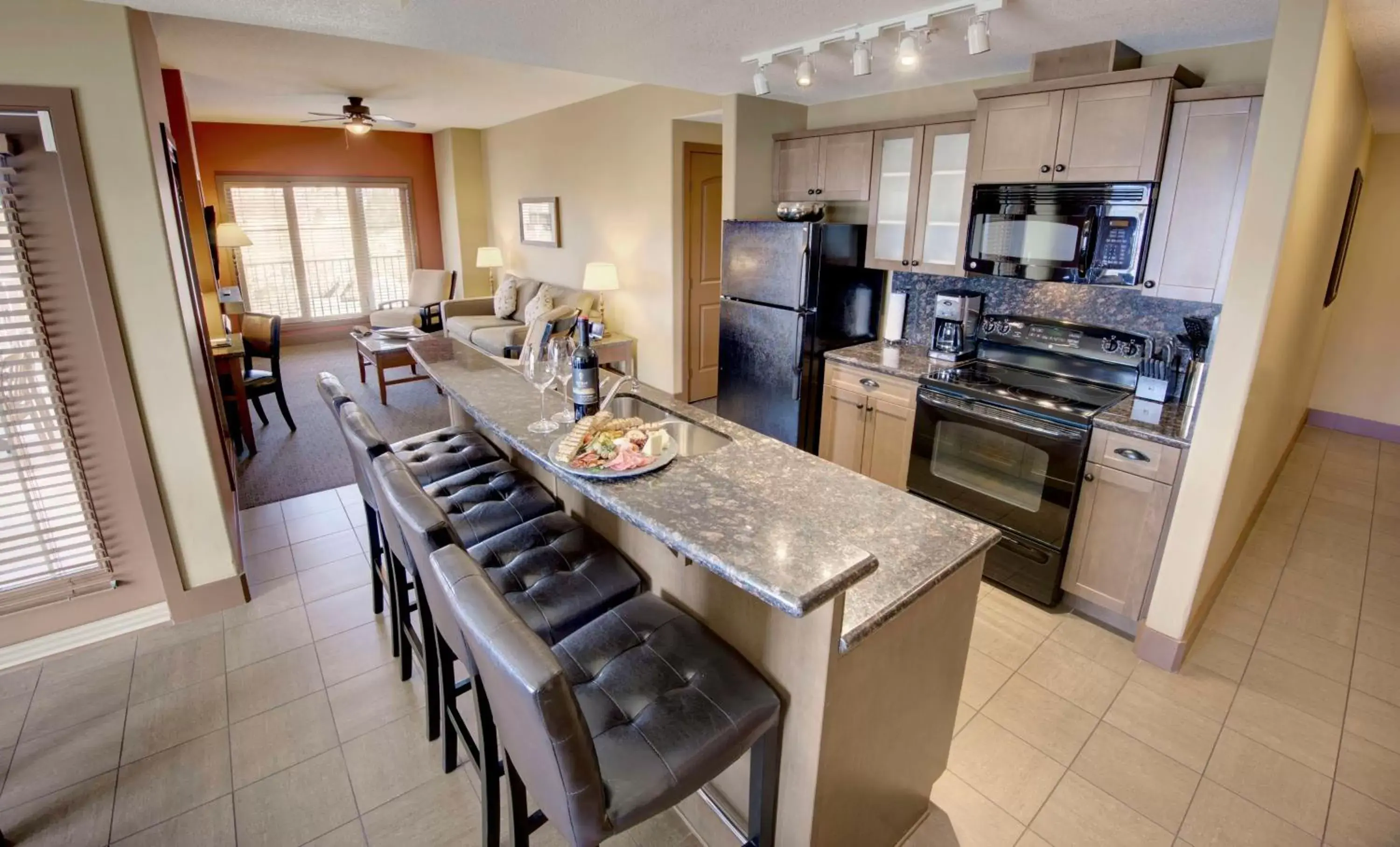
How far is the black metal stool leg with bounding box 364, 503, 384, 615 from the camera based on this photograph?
8.05 feet

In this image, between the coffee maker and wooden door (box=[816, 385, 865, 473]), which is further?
wooden door (box=[816, 385, 865, 473])

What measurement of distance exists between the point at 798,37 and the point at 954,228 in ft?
3.92

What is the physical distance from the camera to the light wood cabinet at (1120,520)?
2.40 metres

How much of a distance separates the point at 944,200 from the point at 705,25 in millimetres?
1471

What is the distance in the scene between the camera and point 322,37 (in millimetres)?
3797

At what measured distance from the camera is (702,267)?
212 inches

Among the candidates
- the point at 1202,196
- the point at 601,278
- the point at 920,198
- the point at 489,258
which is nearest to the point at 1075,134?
the point at 1202,196

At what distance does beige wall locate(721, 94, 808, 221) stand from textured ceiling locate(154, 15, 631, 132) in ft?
4.29

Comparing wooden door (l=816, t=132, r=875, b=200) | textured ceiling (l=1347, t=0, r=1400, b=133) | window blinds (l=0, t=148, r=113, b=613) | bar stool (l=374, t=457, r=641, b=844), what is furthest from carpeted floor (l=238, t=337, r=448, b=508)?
textured ceiling (l=1347, t=0, r=1400, b=133)

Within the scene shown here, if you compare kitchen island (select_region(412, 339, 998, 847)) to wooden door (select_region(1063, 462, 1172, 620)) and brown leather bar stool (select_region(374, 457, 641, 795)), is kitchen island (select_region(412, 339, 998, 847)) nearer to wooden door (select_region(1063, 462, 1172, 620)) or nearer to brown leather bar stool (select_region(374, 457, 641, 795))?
brown leather bar stool (select_region(374, 457, 641, 795))

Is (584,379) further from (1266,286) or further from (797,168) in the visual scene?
(797,168)

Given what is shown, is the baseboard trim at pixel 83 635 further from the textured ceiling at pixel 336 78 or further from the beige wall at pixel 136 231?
the textured ceiling at pixel 336 78

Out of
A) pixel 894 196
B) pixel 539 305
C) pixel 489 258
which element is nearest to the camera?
pixel 894 196

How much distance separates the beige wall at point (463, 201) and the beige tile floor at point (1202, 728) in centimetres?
757
